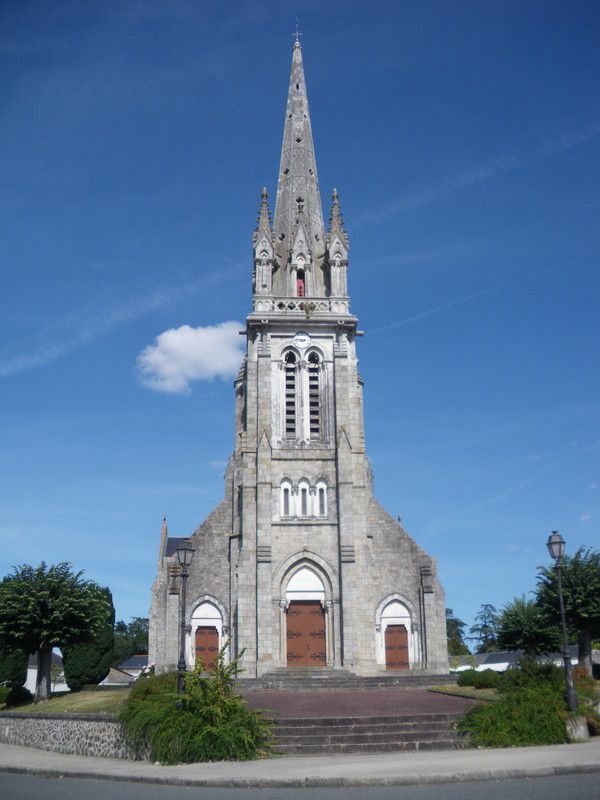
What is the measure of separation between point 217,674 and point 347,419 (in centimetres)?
2288

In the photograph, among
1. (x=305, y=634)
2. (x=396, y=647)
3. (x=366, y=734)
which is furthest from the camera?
(x=396, y=647)

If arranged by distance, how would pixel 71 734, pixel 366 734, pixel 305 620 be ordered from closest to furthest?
pixel 366 734
pixel 71 734
pixel 305 620

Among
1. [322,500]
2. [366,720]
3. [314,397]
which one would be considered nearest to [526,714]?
[366,720]

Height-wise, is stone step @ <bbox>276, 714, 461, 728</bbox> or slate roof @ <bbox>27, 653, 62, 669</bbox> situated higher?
slate roof @ <bbox>27, 653, 62, 669</bbox>

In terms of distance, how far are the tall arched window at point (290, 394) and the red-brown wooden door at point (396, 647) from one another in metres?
10.7

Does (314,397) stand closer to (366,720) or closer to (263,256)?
(263,256)

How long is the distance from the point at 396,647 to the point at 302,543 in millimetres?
6634

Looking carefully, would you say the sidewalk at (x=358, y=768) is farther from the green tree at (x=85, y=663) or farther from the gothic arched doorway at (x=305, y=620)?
the green tree at (x=85, y=663)

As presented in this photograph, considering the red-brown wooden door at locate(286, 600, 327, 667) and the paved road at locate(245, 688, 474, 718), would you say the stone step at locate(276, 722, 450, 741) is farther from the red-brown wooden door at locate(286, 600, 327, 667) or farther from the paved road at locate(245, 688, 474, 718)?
the red-brown wooden door at locate(286, 600, 327, 667)

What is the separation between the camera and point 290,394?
41.7m

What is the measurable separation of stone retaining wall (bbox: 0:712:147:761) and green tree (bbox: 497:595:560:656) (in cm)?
1987

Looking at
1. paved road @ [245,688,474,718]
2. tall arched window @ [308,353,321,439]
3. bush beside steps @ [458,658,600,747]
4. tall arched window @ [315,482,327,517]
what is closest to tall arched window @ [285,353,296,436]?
tall arched window @ [308,353,321,439]

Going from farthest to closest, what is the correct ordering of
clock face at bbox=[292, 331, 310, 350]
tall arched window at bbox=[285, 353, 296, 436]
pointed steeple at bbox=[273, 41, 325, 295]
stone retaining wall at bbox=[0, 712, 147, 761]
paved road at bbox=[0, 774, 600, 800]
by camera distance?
pointed steeple at bbox=[273, 41, 325, 295]
clock face at bbox=[292, 331, 310, 350]
tall arched window at bbox=[285, 353, 296, 436]
stone retaining wall at bbox=[0, 712, 147, 761]
paved road at bbox=[0, 774, 600, 800]

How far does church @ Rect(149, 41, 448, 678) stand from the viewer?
37.7m
